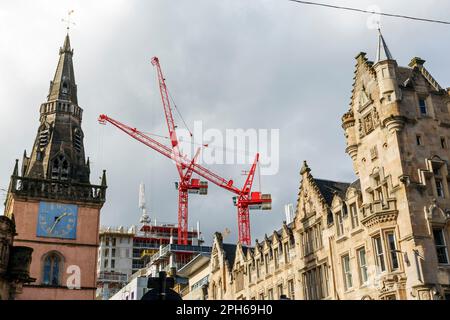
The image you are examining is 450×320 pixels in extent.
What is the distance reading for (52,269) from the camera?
220 feet

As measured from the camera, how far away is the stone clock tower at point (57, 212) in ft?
218

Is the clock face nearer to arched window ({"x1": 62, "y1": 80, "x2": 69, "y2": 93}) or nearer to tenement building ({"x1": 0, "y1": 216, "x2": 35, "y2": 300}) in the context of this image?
arched window ({"x1": 62, "y1": 80, "x2": 69, "y2": 93})

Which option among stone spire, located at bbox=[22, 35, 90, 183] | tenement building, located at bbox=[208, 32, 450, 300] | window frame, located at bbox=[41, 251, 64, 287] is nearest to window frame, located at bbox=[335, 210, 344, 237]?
tenement building, located at bbox=[208, 32, 450, 300]

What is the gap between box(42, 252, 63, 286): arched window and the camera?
6594cm

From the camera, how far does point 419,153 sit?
126ft

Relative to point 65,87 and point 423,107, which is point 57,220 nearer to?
point 65,87

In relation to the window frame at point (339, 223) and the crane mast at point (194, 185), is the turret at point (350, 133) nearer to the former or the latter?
the window frame at point (339, 223)

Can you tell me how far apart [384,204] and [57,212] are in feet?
149

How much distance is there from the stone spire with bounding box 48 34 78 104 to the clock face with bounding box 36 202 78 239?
19.4 metres

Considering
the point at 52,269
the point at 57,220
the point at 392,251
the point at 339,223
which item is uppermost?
the point at 57,220

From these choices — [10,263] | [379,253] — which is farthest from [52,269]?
[379,253]

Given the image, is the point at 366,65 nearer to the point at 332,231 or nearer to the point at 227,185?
the point at 332,231
